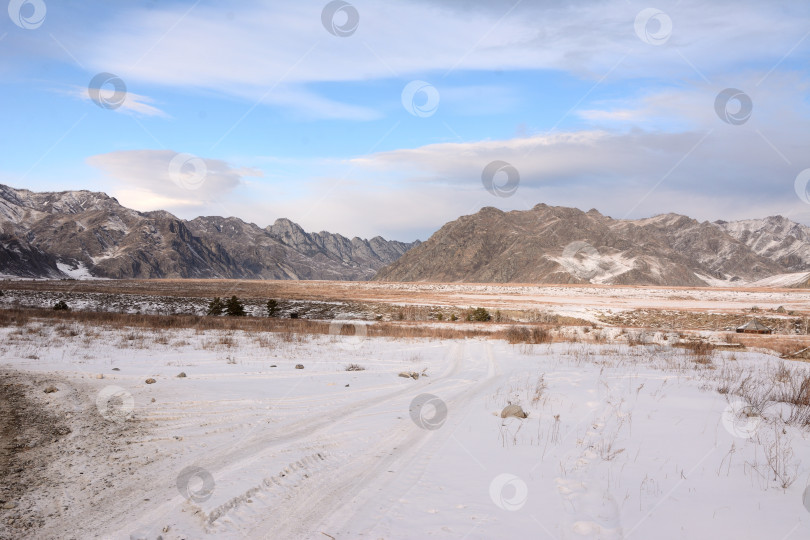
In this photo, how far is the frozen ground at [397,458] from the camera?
4.64 metres

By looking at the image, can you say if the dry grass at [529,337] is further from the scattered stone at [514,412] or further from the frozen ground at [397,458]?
the scattered stone at [514,412]

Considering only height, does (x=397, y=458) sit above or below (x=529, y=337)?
below

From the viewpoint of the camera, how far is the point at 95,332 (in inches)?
759

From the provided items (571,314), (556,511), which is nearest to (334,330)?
(556,511)

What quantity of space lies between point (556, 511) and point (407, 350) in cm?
1392

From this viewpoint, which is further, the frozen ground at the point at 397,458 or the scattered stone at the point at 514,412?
the scattered stone at the point at 514,412

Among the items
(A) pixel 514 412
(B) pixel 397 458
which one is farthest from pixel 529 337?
(B) pixel 397 458

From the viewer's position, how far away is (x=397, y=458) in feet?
21.1

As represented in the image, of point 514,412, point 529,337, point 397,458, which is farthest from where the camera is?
point 529,337

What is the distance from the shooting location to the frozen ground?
4637 mm

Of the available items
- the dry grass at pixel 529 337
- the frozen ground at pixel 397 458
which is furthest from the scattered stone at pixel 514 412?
the dry grass at pixel 529 337

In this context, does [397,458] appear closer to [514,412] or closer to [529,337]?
[514,412]

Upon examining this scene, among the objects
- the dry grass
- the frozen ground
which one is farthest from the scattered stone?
the dry grass

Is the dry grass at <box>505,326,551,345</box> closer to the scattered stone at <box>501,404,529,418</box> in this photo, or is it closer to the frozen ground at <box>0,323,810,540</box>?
the frozen ground at <box>0,323,810,540</box>
